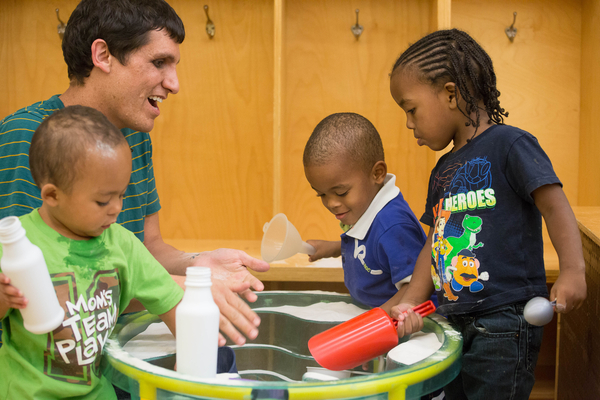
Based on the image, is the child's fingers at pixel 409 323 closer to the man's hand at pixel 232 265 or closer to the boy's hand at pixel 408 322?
the boy's hand at pixel 408 322

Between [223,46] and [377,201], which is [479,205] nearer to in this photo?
[377,201]

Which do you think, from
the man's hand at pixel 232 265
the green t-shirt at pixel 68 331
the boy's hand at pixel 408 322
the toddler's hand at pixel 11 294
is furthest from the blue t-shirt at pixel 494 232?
the toddler's hand at pixel 11 294

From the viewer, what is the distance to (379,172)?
123 cm

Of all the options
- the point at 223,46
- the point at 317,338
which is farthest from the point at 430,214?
the point at 223,46

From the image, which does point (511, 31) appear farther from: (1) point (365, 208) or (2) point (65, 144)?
(2) point (65, 144)

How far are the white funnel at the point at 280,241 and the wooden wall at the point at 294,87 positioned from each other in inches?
25.5

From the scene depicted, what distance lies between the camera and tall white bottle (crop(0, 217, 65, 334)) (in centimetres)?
58

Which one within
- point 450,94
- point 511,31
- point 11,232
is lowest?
point 11,232

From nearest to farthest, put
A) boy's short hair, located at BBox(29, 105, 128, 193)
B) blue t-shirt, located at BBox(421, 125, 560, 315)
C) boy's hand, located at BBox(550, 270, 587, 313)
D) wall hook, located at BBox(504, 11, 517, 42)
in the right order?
boy's short hair, located at BBox(29, 105, 128, 193) < boy's hand, located at BBox(550, 270, 587, 313) < blue t-shirt, located at BBox(421, 125, 560, 315) < wall hook, located at BBox(504, 11, 517, 42)

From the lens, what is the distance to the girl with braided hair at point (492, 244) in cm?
89

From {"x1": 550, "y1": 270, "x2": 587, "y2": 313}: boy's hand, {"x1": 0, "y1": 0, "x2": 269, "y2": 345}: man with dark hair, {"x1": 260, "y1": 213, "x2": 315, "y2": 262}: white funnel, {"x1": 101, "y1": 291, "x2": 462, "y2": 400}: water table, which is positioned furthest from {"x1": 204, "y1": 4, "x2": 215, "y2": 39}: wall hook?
{"x1": 550, "y1": 270, "x2": 587, "y2": 313}: boy's hand

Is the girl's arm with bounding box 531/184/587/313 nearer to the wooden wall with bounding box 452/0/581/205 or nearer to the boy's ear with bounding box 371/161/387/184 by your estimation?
the boy's ear with bounding box 371/161/387/184

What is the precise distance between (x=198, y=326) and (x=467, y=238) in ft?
1.73

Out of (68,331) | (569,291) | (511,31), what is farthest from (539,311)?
(511,31)
